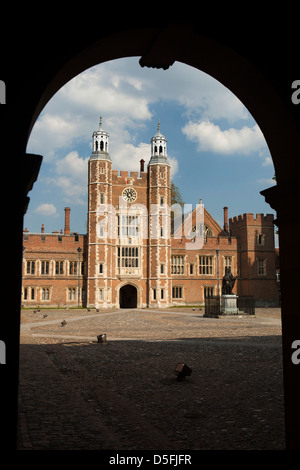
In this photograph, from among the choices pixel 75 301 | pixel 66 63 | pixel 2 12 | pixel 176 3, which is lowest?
pixel 75 301

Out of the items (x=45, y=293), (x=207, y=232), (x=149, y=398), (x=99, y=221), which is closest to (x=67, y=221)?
(x=99, y=221)

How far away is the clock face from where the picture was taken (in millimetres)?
42938

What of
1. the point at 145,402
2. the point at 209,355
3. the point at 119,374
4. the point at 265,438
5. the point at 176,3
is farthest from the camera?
the point at 209,355

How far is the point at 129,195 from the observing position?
141 feet

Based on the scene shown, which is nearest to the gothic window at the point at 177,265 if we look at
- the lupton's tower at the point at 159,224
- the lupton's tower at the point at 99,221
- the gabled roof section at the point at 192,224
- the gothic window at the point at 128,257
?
the lupton's tower at the point at 159,224

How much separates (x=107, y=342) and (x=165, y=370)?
4.98 m

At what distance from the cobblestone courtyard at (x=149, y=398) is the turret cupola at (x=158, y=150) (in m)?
33.2

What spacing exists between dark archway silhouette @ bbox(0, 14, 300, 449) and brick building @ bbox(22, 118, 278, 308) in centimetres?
3519

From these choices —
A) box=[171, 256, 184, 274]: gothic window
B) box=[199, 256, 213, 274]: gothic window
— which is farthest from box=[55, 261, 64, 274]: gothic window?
box=[199, 256, 213, 274]: gothic window

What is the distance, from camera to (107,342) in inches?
516

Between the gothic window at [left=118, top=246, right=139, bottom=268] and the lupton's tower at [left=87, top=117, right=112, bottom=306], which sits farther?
the gothic window at [left=118, top=246, right=139, bottom=268]

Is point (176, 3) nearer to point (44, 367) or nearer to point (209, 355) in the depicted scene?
point (44, 367)

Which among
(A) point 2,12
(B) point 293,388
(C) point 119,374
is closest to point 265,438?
(B) point 293,388

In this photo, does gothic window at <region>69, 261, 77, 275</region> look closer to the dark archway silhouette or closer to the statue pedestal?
the statue pedestal
